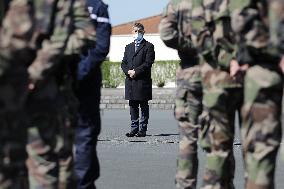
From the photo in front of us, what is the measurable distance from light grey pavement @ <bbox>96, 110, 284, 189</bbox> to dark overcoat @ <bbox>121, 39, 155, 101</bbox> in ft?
2.40

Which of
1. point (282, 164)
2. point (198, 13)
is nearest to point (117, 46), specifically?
point (282, 164)

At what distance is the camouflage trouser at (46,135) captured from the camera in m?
6.30

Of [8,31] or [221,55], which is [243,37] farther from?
[8,31]

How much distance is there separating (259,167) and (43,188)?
1.40 metres

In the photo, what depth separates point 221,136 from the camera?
6.75m

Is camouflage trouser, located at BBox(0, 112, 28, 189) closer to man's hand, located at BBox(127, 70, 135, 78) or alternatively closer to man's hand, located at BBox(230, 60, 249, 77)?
man's hand, located at BBox(230, 60, 249, 77)

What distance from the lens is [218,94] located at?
21.9 feet

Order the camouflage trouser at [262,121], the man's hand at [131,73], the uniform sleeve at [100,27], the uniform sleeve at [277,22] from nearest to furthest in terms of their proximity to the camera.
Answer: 1. the uniform sleeve at [277,22]
2. the camouflage trouser at [262,121]
3. the uniform sleeve at [100,27]
4. the man's hand at [131,73]

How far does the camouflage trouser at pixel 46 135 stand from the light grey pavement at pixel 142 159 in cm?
334

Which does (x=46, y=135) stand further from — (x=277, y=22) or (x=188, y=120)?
(x=188, y=120)

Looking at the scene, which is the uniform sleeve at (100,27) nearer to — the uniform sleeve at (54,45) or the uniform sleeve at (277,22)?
the uniform sleeve at (54,45)

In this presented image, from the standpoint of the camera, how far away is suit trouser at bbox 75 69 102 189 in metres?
7.82

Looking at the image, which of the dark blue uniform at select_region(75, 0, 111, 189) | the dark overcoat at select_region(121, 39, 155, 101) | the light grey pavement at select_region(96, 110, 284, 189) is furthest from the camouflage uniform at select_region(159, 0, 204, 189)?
the dark overcoat at select_region(121, 39, 155, 101)

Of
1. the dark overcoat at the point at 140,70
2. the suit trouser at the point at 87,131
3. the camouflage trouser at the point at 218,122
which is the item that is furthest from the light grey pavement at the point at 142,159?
the camouflage trouser at the point at 218,122
